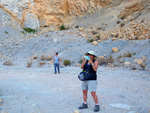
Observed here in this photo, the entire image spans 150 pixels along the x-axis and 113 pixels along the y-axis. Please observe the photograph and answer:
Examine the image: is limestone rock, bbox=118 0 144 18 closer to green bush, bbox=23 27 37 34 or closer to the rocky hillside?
the rocky hillside

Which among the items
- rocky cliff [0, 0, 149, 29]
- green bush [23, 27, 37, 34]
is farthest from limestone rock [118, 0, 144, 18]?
green bush [23, 27, 37, 34]

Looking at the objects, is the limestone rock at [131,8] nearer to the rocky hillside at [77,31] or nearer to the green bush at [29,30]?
the rocky hillside at [77,31]

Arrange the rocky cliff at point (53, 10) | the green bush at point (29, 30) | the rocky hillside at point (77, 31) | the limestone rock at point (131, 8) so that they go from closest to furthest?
the rocky hillside at point (77, 31) → the limestone rock at point (131, 8) → the rocky cliff at point (53, 10) → the green bush at point (29, 30)

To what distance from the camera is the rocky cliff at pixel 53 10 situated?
63.1 ft

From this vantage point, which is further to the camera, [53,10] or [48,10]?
[53,10]

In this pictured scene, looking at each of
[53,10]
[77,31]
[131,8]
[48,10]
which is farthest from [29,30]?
[131,8]

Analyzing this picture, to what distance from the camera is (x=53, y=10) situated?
23281 millimetres

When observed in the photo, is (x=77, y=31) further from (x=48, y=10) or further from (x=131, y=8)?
(x=131, y=8)

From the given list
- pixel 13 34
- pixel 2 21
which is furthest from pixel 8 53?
pixel 2 21

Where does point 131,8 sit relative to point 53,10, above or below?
below

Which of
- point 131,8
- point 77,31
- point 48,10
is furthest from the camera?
point 48,10

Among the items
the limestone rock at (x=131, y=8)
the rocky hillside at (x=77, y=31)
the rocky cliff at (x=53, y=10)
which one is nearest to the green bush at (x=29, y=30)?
the rocky hillside at (x=77, y=31)

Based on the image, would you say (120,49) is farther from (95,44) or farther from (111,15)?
(111,15)

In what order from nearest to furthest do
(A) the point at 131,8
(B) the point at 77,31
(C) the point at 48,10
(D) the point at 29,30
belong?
1. (A) the point at 131,8
2. (B) the point at 77,31
3. (D) the point at 29,30
4. (C) the point at 48,10
